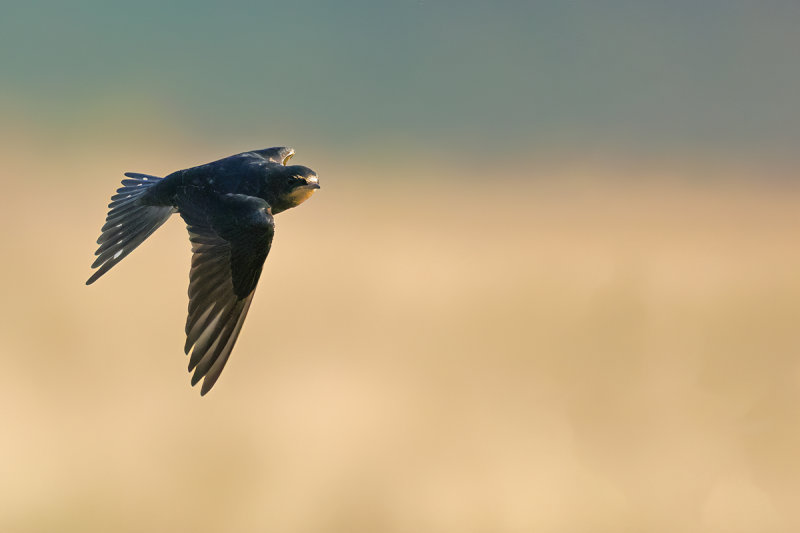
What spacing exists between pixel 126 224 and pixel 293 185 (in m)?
1.09

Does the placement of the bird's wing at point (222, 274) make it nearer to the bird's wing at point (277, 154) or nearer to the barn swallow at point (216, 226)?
the barn swallow at point (216, 226)

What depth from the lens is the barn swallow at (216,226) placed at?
3.35 m

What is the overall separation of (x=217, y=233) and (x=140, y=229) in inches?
32.9

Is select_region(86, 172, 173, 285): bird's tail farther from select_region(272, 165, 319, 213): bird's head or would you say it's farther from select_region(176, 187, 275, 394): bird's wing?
select_region(272, 165, 319, 213): bird's head

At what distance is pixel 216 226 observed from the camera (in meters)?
3.57

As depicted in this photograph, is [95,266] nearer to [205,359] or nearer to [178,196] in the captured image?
[178,196]

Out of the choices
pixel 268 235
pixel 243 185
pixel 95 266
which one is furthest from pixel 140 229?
pixel 268 235

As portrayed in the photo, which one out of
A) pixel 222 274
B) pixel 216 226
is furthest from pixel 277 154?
pixel 222 274

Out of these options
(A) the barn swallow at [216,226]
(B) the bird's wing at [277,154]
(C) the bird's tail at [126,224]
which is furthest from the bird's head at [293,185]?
(C) the bird's tail at [126,224]

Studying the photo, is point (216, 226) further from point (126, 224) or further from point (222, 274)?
point (126, 224)

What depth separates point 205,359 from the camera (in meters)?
3.28

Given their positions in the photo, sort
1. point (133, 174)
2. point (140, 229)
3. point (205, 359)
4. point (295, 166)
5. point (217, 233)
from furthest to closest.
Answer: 1. point (133, 174)
2. point (140, 229)
3. point (295, 166)
4. point (217, 233)
5. point (205, 359)

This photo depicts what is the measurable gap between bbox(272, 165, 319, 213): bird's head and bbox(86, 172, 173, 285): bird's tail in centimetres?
77

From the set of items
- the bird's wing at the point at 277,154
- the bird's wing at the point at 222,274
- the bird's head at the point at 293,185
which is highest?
the bird's wing at the point at 277,154
